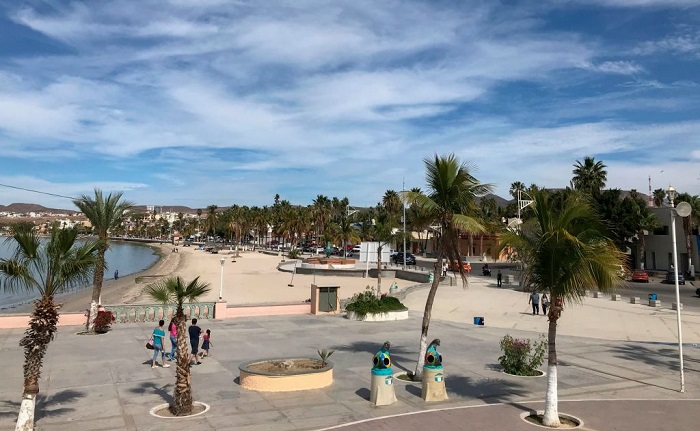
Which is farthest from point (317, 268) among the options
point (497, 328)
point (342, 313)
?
point (497, 328)

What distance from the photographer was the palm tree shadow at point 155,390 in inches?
481

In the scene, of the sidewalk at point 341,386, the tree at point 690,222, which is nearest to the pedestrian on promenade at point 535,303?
the sidewalk at point 341,386

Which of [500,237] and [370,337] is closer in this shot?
[500,237]

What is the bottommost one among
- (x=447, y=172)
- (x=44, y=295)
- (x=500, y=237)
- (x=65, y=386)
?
(x=65, y=386)

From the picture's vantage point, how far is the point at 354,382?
13797 millimetres

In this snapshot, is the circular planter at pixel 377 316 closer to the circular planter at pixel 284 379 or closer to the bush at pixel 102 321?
the bush at pixel 102 321

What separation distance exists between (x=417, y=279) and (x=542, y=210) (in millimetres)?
39558

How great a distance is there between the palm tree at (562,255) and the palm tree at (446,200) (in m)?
2.65

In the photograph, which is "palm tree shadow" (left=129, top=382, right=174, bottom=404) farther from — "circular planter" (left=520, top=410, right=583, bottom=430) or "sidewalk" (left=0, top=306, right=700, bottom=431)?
"circular planter" (left=520, top=410, right=583, bottom=430)

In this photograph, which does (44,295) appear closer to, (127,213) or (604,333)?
(127,213)

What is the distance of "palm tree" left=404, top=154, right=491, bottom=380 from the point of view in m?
13.8

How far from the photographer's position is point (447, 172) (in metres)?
13.7

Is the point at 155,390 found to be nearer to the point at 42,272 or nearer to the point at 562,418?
the point at 42,272

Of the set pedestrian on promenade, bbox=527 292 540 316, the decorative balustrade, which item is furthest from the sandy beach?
pedestrian on promenade, bbox=527 292 540 316
